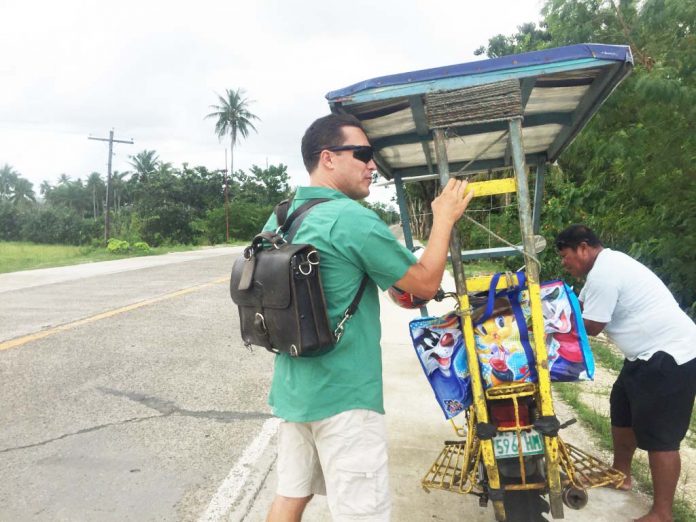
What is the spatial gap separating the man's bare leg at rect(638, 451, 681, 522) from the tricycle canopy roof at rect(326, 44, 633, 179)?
169 centimetres

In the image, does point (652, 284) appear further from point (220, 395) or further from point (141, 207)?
point (141, 207)

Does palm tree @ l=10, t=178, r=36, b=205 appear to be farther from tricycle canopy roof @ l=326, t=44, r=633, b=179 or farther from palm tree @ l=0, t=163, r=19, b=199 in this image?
tricycle canopy roof @ l=326, t=44, r=633, b=179

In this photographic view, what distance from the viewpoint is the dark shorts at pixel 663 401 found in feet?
9.17

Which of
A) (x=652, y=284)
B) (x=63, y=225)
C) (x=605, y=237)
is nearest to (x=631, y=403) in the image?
(x=652, y=284)

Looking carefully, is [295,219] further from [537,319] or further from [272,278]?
[537,319]

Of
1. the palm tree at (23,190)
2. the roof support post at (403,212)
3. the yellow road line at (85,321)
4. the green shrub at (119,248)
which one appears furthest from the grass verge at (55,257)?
the palm tree at (23,190)

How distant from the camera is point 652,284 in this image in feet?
9.67

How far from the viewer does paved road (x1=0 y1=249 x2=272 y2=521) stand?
3.25m

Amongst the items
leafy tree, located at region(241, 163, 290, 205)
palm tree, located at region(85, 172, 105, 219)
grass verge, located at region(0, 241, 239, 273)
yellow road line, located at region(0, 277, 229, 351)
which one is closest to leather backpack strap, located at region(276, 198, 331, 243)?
yellow road line, located at region(0, 277, 229, 351)

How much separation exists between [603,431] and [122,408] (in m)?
3.76

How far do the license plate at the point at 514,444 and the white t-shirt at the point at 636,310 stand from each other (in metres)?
0.79

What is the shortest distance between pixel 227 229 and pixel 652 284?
41730 mm

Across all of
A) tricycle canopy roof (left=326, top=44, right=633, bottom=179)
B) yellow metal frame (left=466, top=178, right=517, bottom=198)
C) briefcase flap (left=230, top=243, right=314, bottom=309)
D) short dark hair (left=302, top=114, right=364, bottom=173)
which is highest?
tricycle canopy roof (left=326, top=44, right=633, bottom=179)

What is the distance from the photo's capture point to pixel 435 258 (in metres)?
1.88
